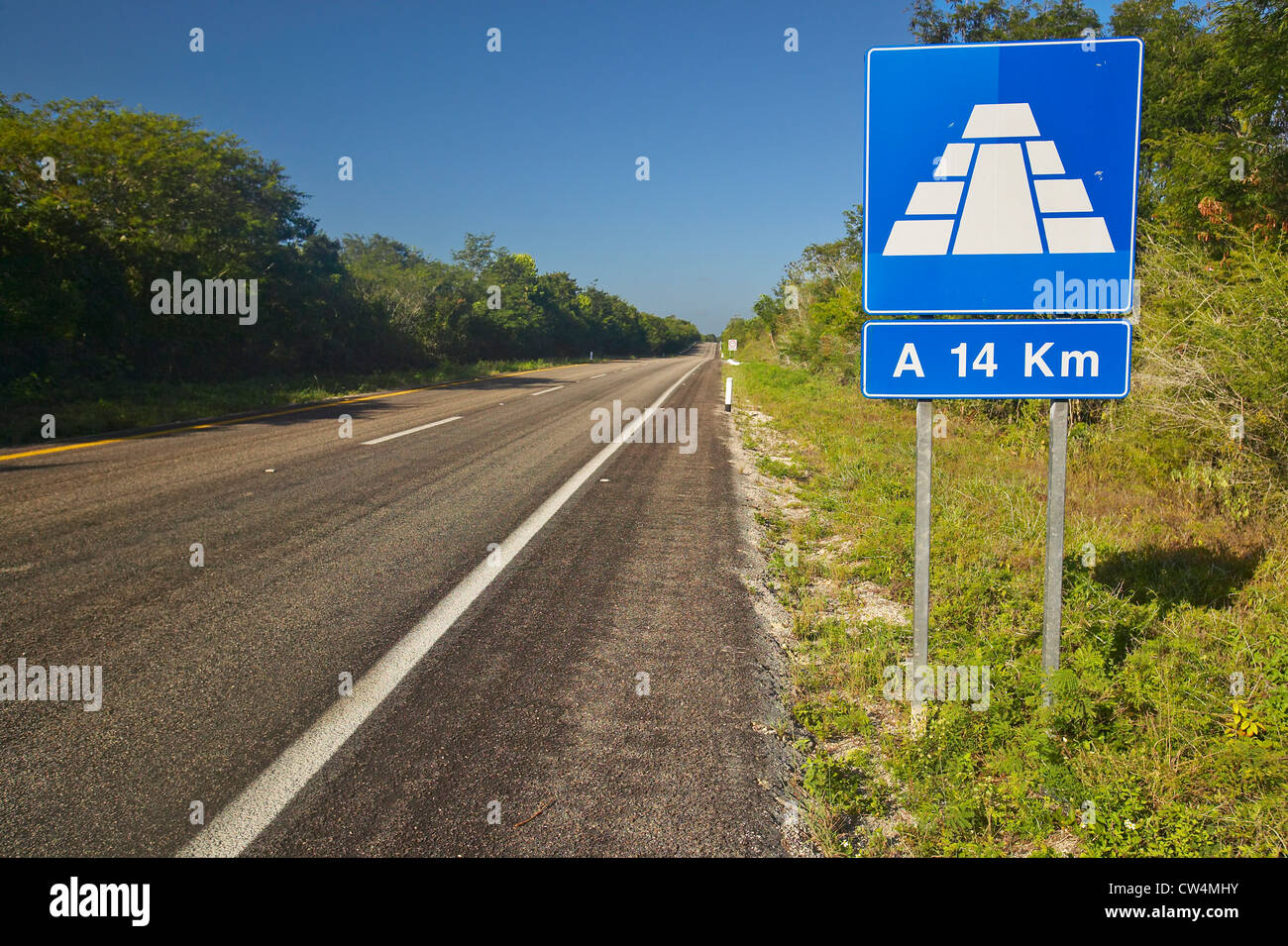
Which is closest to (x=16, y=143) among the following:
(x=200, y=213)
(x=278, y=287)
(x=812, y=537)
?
(x=200, y=213)

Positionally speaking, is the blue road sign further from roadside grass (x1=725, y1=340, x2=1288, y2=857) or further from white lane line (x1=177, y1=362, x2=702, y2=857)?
white lane line (x1=177, y1=362, x2=702, y2=857)

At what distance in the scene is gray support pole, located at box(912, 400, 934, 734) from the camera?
10.2 ft

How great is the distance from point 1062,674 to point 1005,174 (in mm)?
2226

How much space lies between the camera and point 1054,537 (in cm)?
307

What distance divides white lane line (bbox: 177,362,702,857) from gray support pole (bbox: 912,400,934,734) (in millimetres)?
2459

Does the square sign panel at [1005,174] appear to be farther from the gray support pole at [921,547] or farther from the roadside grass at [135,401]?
the roadside grass at [135,401]

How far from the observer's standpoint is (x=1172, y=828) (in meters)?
2.39

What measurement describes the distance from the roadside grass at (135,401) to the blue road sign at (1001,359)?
1237 centimetres

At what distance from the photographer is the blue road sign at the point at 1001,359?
301cm

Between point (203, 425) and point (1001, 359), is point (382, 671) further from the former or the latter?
point (203, 425)

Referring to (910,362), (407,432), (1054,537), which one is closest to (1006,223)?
(910,362)

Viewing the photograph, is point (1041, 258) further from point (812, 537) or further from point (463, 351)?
point (463, 351)

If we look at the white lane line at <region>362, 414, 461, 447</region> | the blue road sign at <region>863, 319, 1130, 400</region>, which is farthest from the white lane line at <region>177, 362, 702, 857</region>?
the white lane line at <region>362, 414, 461, 447</region>

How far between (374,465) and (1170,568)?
8.03 m
